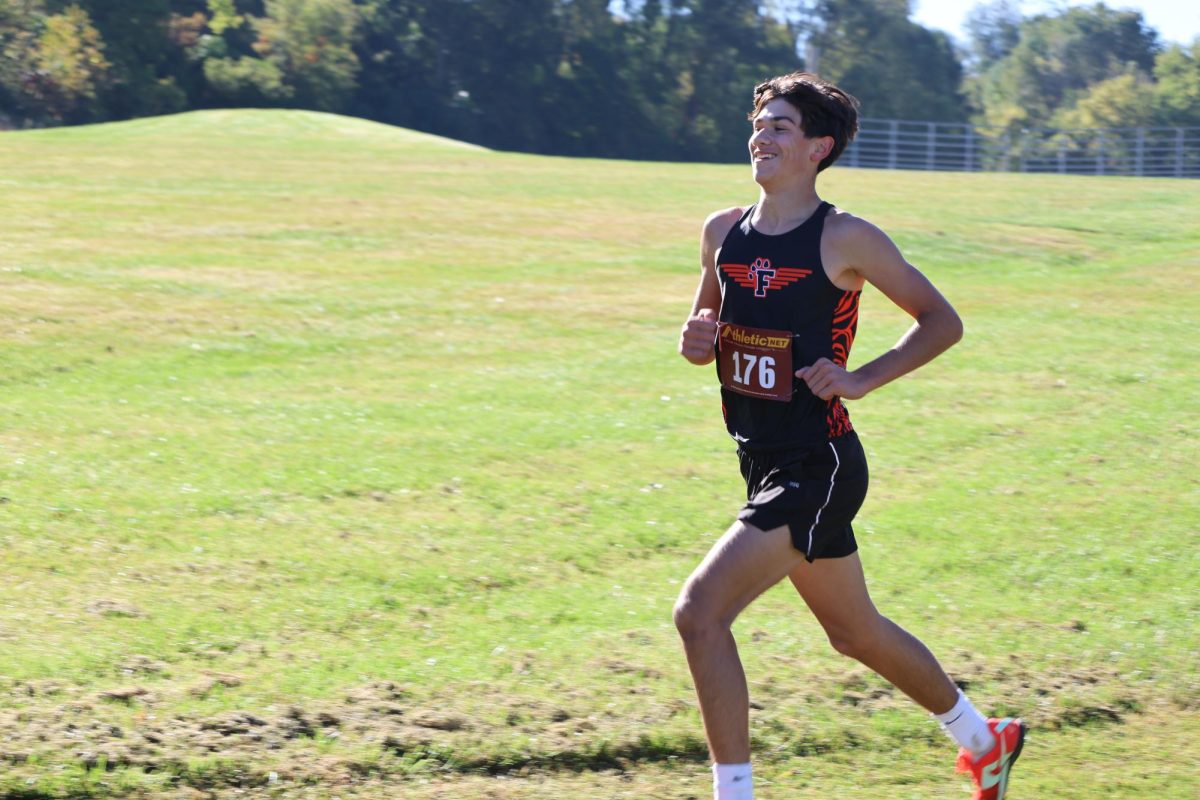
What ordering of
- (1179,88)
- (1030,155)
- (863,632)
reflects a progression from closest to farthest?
1. (863,632)
2. (1030,155)
3. (1179,88)

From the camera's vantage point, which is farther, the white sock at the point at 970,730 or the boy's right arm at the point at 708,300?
the white sock at the point at 970,730

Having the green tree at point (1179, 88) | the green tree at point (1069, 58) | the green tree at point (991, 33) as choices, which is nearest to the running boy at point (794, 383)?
the green tree at point (1179, 88)

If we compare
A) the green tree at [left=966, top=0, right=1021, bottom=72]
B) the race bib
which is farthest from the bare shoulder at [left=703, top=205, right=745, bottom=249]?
the green tree at [left=966, top=0, right=1021, bottom=72]

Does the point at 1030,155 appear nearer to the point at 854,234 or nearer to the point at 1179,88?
the point at 1179,88

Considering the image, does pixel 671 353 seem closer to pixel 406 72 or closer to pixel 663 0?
pixel 406 72

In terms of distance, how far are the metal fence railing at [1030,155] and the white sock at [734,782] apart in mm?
53798

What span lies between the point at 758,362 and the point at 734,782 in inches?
50.5

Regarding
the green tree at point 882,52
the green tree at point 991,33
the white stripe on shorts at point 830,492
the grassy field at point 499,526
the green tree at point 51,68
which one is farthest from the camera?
the green tree at point 991,33

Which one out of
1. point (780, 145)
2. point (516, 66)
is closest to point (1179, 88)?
point (516, 66)

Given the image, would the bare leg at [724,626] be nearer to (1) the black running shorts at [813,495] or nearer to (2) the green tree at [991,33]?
(1) the black running shorts at [813,495]

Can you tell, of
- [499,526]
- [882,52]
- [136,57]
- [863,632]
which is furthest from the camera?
[882,52]

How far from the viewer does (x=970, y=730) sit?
5117mm

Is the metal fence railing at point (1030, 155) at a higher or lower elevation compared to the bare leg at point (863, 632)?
higher

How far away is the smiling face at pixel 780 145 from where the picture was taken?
4828 mm
